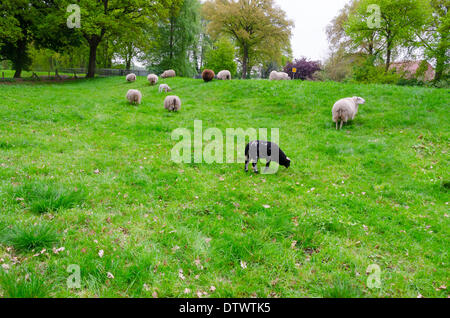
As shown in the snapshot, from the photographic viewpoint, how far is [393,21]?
2547cm

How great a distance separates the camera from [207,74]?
26641mm

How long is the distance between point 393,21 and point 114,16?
111 feet

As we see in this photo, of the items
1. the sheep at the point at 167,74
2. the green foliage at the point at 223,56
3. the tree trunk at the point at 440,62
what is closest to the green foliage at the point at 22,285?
the tree trunk at the point at 440,62

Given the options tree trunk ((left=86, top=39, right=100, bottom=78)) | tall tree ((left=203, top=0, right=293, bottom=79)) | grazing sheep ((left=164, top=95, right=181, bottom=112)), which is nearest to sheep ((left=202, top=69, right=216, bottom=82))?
grazing sheep ((left=164, top=95, right=181, bottom=112))

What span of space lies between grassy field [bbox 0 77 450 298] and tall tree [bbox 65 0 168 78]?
75.8ft

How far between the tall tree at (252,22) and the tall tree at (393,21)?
616 inches

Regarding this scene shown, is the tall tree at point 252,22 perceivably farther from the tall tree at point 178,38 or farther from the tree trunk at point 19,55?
the tree trunk at point 19,55

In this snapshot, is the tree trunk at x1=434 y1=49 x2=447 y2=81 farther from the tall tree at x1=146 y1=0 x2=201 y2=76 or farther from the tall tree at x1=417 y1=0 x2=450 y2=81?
the tall tree at x1=146 y1=0 x2=201 y2=76

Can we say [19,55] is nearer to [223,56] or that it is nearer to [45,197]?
[223,56]

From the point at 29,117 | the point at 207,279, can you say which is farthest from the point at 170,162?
the point at 29,117

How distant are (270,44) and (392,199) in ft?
133

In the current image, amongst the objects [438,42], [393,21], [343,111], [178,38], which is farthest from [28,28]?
[438,42]

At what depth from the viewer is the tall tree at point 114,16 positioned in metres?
28.9

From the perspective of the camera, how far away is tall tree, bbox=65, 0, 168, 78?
94.7 feet
